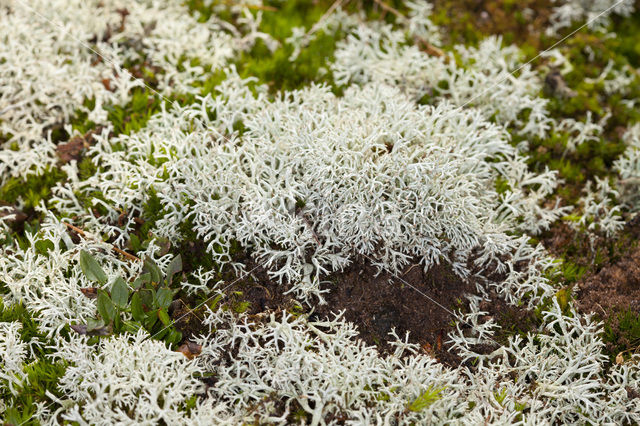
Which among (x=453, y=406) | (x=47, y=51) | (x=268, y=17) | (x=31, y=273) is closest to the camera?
(x=453, y=406)

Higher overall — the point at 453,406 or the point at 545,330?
the point at 545,330

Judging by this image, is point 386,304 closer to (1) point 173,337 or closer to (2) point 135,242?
(1) point 173,337

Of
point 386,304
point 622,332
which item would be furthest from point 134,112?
point 622,332

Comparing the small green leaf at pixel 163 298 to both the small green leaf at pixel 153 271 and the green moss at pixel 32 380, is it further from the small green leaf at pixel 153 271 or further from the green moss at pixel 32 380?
the green moss at pixel 32 380

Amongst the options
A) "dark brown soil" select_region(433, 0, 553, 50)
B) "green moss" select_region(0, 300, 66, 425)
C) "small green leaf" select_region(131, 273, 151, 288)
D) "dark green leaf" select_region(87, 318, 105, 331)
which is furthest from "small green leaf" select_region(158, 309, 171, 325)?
"dark brown soil" select_region(433, 0, 553, 50)

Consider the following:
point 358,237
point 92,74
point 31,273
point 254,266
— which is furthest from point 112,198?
point 358,237

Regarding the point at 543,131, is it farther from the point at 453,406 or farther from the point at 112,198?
the point at 112,198
